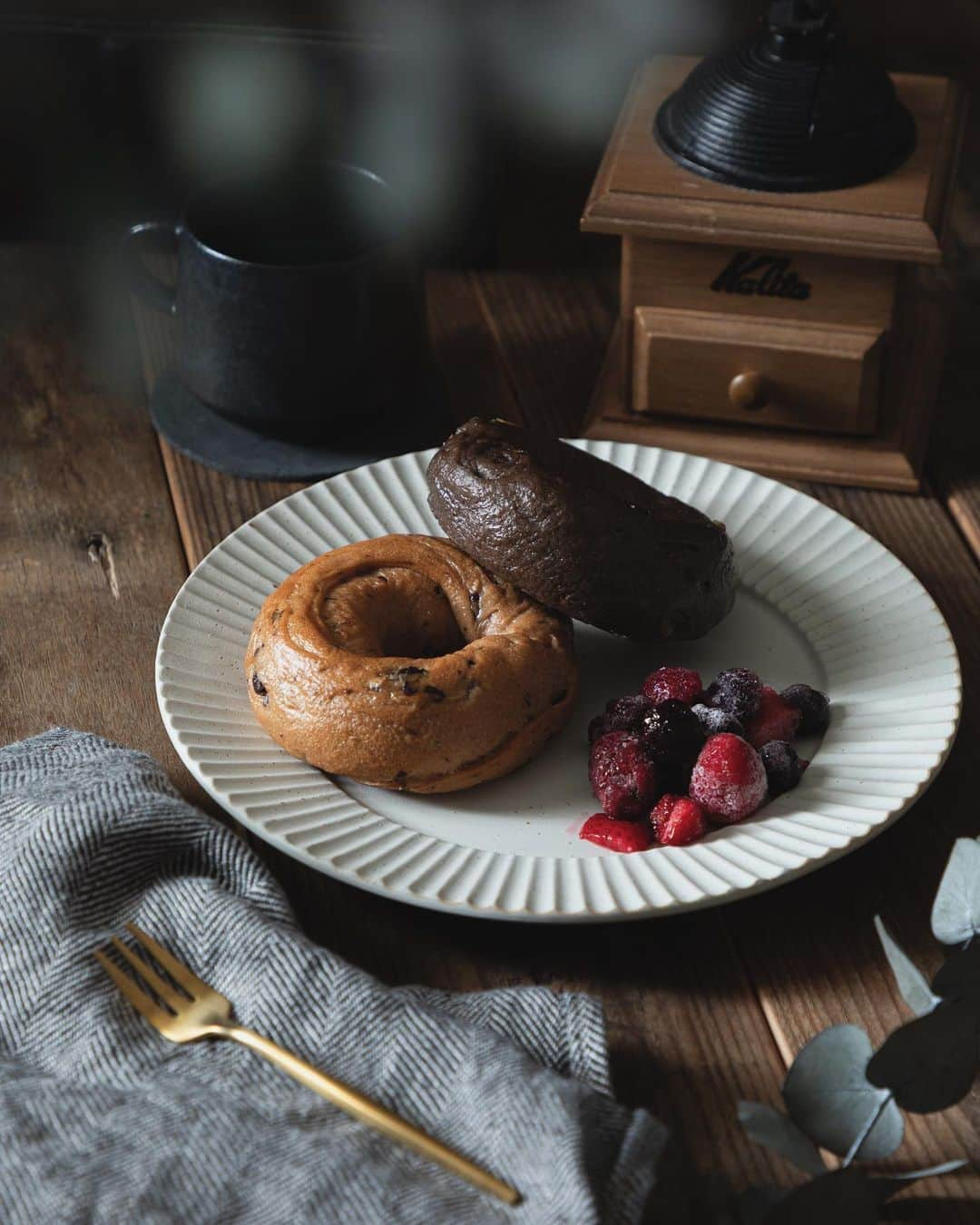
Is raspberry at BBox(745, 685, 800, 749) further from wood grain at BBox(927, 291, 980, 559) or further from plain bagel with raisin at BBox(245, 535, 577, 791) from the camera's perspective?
wood grain at BBox(927, 291, 980, 559)

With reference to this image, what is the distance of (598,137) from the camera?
5.96 feet

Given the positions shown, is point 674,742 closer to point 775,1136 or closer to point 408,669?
point 408,669

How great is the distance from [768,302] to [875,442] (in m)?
0.17

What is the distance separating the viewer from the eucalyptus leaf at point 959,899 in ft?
2.70

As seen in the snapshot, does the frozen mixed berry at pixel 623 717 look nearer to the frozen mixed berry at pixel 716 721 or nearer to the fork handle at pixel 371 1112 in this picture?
the frozen mixed berry at pixel 716 721

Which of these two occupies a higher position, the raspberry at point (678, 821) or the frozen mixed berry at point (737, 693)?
the frozen mixed berry at point (737, 693)

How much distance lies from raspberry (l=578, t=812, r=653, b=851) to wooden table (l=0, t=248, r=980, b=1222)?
0.18 ft

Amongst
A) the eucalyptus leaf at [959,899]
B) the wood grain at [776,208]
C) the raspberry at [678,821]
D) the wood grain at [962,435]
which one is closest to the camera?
the eucalyptus leaf at [959,899]

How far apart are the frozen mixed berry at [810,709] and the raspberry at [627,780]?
0.45 ft

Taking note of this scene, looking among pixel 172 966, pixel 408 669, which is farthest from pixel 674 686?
pixel 172 966

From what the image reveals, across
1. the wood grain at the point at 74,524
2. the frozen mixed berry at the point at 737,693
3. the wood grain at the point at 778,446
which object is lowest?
the wood grain at the point at 74,524

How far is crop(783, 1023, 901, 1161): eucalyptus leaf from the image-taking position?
29.5 inches

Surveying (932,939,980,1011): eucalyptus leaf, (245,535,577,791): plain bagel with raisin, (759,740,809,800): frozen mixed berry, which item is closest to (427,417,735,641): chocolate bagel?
(245,535,577,791): plain bagel with raisin

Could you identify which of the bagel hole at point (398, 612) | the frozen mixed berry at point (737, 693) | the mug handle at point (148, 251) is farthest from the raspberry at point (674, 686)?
the mug handle at point (148, 251)
